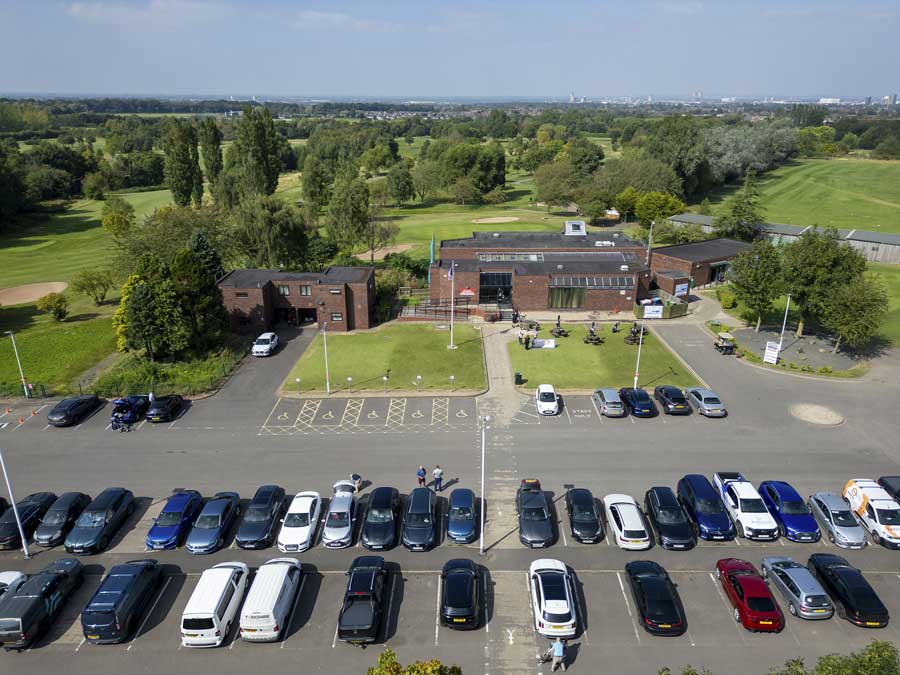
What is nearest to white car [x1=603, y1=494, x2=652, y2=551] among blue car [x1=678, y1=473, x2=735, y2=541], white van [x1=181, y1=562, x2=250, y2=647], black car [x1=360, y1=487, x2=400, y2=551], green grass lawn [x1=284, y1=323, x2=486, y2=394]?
blue car [x1=678, y1=473, x2=735, y2=541]

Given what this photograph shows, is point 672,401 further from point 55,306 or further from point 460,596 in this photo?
point 55,306

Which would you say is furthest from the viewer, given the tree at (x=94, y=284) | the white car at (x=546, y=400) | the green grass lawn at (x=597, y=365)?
the tree at (x=94, y=284)

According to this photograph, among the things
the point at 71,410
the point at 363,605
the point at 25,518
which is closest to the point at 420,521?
the point at 363,605

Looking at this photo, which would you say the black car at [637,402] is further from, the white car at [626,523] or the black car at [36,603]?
the black car at [36,603]

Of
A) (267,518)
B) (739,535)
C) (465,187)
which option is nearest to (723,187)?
(465,187)

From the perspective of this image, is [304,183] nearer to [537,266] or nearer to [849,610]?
[537,266]

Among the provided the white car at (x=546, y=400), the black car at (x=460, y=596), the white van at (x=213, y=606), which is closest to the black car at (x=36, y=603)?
the white van at (x=213, y=606)
